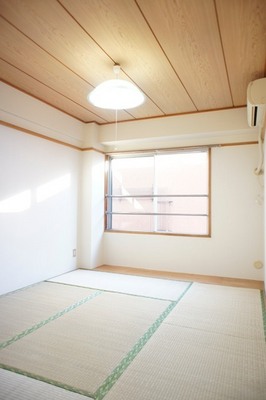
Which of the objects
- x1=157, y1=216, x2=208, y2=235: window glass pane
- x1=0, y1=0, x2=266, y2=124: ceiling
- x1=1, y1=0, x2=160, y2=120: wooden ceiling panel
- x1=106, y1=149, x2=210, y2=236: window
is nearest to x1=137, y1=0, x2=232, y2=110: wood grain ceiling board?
x1=0, y1=0, x2=266, y2=124: ceiling

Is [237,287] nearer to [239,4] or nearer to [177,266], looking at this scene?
[177,266]

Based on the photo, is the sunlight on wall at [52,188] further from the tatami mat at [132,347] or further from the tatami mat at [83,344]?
the tatami mat at [83,344]

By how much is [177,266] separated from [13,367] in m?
3.10

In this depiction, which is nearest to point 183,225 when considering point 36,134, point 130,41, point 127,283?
point 127,283

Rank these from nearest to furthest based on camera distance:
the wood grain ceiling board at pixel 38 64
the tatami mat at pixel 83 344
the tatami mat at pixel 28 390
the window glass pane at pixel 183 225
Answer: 1. the tatami mat at pixel 28 390
2. the tatami mat at pixel 83 344
3. the wood grain ceiling board at pixel 38 64
4. the window glass pane at pixel 183 225

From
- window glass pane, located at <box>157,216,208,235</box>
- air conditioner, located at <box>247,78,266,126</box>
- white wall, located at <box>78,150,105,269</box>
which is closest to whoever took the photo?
air conditioner, located at <box>247,78,266,126</box>

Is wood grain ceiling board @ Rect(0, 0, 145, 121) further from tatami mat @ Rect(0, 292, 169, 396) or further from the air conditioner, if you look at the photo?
tatami mat @ Rect(0, 292, 169, 396)

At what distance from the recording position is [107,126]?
487 centimetres

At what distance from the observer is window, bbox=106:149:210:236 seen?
15.0ft

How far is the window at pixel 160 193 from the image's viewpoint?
4582 millimetres

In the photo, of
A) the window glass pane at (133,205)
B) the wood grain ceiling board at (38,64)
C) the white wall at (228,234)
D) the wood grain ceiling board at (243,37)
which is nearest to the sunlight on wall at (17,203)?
the wood grain ceiling board at (38,64)

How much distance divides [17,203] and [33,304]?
1298 mm

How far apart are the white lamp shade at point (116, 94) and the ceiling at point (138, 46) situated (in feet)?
0.89

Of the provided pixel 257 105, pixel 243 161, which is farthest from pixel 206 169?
pixel 257 105
